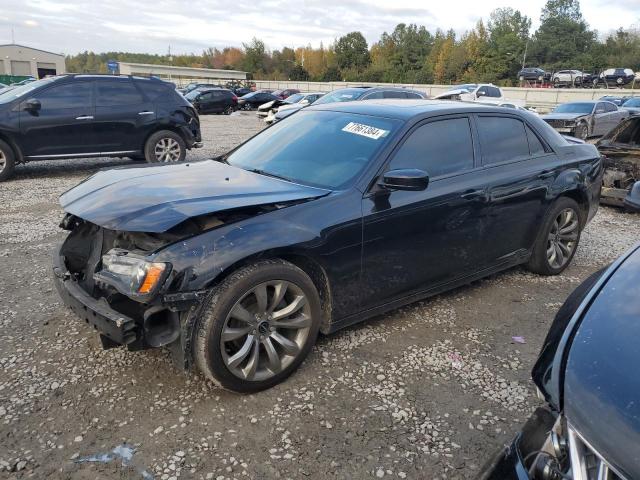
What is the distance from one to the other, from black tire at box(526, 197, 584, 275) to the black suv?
7.29 meters

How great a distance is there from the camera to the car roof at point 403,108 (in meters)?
3.79

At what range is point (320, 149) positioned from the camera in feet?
12.2

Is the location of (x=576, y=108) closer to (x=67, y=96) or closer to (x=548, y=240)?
(x=548, y=240)

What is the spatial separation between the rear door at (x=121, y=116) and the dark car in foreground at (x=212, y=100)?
19163mm

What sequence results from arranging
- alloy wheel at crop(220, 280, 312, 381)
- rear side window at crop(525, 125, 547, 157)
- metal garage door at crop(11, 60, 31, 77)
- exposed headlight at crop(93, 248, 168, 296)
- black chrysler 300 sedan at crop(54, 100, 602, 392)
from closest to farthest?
exposed headlight at crop(93, 248, 168, 296) → black chrysler 300 sedan at crop(54, 100, 602, 392) → alloy wheel at crop(220, 280, 312, 381) → rear side window at crop(525, 125, 547, 157) → metal garage door at crop(11, 60, 31, 77)

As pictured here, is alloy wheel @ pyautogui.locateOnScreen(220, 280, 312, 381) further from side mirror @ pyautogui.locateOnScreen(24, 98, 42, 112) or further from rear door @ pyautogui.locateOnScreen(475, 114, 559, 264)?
side mirror @ pyautogui.locateOnScreen(24, 98, 42, 112)

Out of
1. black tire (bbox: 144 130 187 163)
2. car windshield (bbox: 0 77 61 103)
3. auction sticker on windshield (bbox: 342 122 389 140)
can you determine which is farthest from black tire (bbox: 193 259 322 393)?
car windshield (bbox: 0 77 61 103)

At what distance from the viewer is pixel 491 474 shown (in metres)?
1.59

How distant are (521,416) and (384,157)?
1.80 metres

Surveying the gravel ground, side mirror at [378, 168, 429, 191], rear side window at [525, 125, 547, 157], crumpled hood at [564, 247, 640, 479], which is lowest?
the gravel ground

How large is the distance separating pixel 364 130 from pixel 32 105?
7.06m

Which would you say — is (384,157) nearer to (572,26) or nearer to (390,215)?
(390,215)

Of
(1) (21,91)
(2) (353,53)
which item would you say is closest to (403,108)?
(1) (21,91)

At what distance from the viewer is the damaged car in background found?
7.70 m
